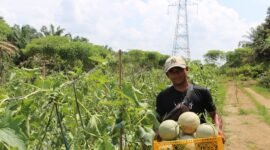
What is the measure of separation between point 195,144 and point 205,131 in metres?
0.11

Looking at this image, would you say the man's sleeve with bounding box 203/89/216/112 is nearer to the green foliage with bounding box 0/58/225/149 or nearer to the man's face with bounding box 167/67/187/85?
the man's face with bounding box 167/67/187/85

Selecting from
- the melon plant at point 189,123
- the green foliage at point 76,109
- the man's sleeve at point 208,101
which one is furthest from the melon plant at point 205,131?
the man's sleeve at point 208,101

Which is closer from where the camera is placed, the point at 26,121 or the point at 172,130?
the point at 26,121

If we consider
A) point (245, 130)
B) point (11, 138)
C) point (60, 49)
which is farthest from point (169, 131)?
point (60, 49)

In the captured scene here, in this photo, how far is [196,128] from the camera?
2.69 m

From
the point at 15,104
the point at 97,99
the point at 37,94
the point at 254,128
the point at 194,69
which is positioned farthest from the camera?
the point at 254,128

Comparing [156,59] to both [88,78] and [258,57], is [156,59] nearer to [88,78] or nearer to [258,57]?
[258,57]

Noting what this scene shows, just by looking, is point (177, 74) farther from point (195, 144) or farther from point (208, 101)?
point (195, 144)

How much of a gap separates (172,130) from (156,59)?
55.6 meters

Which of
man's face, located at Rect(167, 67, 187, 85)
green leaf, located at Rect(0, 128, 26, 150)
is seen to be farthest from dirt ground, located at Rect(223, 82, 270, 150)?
green leaf, located at Rect(0, 128, 26, 150)

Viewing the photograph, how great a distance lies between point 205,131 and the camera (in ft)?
8.50

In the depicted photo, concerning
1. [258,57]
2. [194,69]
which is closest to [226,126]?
[194,69]

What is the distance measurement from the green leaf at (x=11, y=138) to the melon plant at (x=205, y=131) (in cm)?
131

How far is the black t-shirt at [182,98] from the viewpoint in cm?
342
